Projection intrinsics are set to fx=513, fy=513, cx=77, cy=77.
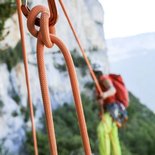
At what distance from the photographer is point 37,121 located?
1008 cm

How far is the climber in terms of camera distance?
183 inches

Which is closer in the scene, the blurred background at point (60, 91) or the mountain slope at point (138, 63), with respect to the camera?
the blurred background at point (60, 91)

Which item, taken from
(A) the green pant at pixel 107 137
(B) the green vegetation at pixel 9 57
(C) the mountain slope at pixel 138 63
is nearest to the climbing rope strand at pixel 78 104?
(A) the green pant at pixel 107 137

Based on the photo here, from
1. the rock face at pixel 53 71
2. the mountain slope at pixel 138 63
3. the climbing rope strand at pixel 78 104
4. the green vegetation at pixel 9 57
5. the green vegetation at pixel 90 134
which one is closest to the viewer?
A: the climbing rope strand at pixel 78 104

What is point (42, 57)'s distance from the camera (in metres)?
1.01

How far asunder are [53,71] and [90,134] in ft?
6.77

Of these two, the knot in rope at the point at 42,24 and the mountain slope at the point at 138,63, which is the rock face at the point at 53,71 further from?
the mountain slope at the point at 138,63

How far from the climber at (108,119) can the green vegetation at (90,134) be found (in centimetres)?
392

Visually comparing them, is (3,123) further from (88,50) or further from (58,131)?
(88,50)

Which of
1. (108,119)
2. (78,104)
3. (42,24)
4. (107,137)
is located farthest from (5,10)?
(78,104)

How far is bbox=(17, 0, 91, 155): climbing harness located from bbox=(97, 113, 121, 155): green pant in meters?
3.60

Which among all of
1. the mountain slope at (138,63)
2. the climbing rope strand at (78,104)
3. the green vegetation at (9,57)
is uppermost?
the mountain slope at (138,63)

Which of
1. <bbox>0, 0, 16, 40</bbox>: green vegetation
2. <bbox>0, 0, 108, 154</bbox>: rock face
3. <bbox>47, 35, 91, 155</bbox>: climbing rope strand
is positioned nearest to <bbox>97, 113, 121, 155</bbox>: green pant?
<bbox>0, 0, 16, 40</bbox>: green vegetation

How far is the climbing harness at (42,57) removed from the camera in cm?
97
